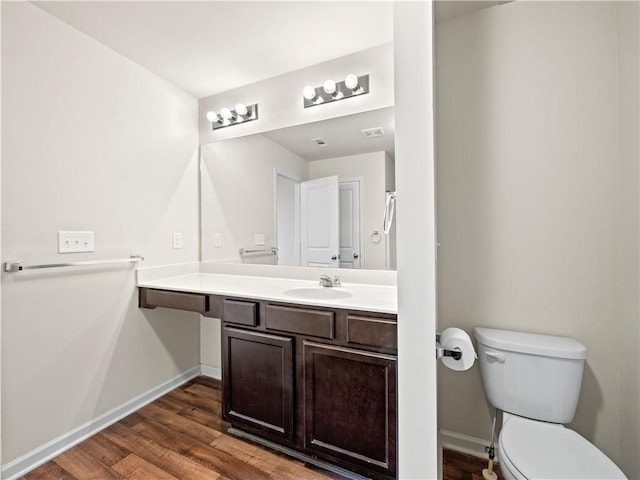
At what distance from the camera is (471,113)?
61.8 inches

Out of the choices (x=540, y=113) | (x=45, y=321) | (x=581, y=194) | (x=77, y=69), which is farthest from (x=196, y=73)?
(x=581, y=194)

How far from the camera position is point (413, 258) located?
53 cm

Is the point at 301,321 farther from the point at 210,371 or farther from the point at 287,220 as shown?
the point at 210,371

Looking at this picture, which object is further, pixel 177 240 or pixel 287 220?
pixel 177 240

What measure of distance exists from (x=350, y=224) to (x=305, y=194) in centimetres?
40

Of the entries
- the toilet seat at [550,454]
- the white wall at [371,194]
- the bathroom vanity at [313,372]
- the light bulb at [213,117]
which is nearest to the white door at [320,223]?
the white wall at [371,194]

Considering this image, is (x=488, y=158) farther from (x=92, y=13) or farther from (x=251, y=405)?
(x=92, y=13)

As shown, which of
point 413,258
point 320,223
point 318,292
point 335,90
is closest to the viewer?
point 413,258

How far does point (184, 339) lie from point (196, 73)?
1.97 meters

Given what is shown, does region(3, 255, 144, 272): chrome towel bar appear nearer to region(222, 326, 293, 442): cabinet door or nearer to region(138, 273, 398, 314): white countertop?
region(138, 273, 398, 314): white countertop

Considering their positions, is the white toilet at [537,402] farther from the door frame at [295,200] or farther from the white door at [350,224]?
the door frame at [295,200]

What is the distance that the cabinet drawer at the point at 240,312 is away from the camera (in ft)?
5.17

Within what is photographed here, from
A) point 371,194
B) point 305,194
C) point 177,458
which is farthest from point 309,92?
point 177,458

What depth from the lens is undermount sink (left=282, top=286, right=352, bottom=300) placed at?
1741 millimetres
